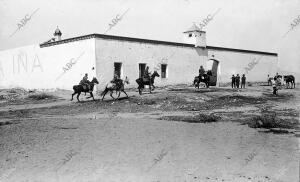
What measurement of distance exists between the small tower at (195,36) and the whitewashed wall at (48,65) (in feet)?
40.3

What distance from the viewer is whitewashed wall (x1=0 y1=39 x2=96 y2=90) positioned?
1045 inches

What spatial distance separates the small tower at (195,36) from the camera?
34812 mm

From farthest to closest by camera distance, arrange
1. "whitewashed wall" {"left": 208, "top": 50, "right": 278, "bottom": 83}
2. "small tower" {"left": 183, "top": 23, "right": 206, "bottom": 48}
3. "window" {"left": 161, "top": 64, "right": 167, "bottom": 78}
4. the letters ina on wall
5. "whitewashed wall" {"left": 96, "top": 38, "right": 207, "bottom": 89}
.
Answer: "whitewashed wall" {"left": 208, "top": 50, "right": 278, "bottom": 83}, "small tower" {"left": 183, "top": 23, "right": 206, "bottom": 48}, "window" {"left": 161, "top": 64, "right": 167, "bottom": 78}, the letters ina on wall, "whitewashed wall" {"left": 96, "top": 38, "right": 207, "bottom": 89}

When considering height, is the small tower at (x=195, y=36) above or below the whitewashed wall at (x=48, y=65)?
above

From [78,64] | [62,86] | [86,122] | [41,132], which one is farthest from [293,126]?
[62,86]

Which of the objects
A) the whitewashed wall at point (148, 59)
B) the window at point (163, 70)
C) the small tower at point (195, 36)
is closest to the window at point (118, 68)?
the whitewashed wall at point (148, 59)

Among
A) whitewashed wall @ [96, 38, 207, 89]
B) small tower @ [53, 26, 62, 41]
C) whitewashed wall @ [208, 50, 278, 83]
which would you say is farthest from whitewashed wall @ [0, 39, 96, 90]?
whitewashed wall @ [208, 50, 278, 83]

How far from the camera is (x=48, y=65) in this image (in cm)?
2964

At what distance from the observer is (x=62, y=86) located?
28203 millimetres

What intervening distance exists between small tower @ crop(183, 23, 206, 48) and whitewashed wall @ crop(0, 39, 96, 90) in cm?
1227

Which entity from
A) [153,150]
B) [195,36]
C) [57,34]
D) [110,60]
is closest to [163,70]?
[195,36]

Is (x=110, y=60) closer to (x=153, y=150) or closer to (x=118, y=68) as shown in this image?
(x=118, y=68)

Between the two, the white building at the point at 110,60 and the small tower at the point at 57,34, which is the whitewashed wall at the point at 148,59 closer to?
the white building at the point at 110,60

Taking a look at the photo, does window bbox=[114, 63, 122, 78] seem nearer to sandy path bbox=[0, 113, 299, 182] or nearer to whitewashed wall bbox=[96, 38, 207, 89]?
whitewashed wall bbox=[96, 38, 207, 89]
